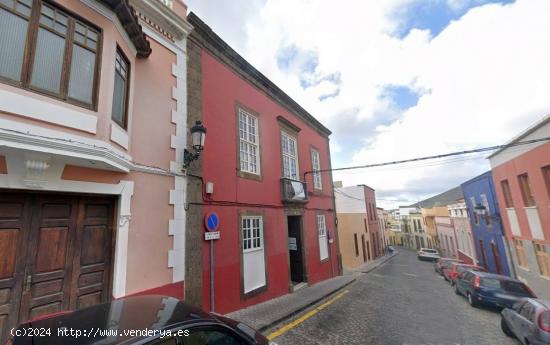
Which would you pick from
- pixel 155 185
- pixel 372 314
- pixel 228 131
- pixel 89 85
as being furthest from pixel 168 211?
pixel 372 314

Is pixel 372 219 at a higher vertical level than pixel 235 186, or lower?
lower

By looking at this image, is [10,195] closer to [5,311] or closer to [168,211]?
[5,311]

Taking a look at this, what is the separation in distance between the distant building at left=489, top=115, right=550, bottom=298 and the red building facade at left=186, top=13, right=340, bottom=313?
9420mm

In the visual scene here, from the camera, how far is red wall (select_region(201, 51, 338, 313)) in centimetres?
638

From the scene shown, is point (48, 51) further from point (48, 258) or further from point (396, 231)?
point (396, 231)

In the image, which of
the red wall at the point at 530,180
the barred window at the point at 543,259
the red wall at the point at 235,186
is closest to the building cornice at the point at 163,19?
the red wall at the point at 235,186

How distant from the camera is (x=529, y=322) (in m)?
5.48

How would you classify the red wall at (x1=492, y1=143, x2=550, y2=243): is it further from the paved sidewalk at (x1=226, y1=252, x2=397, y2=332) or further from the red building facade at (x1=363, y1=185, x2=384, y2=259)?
the red building facade at (x1=363, y1=185, x2=384, y2=259)

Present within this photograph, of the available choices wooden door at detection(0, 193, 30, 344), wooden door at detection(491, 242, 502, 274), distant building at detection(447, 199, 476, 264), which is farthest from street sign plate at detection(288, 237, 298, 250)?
distant building at detection(447, 199, 476, 264)

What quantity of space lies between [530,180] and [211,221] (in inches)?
543

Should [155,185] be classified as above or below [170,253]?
above

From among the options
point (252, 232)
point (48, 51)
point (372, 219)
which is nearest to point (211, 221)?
point (252, 232)

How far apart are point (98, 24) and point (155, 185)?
3.05 meters

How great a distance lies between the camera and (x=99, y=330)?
6.13 feet
